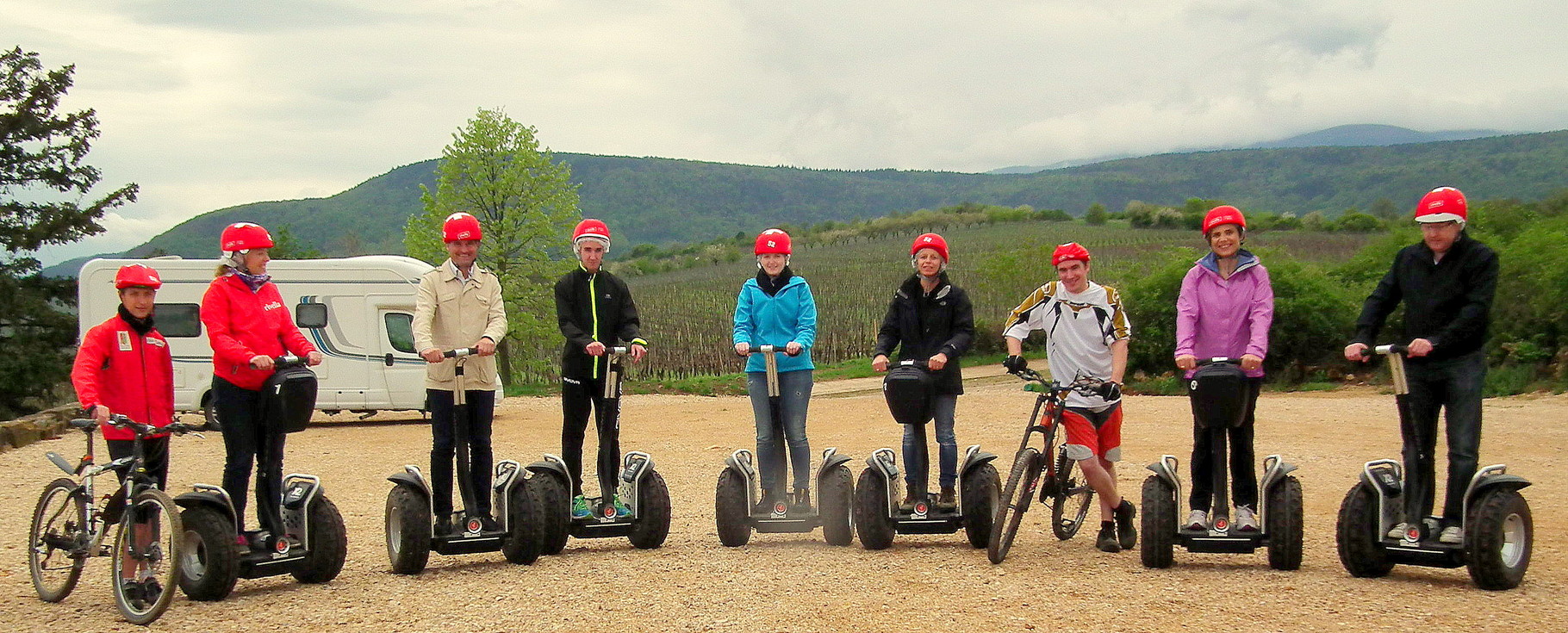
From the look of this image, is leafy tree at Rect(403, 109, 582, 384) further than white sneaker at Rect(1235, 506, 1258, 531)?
Yes

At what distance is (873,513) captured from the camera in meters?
7.48

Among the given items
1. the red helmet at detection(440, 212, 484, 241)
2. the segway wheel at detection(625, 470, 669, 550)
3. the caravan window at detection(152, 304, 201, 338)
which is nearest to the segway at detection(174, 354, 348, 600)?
the red helmet at detection(440, 212, 484, 241)

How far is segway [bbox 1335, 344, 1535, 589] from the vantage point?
600 centimetres

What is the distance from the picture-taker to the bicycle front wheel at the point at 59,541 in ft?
21.4

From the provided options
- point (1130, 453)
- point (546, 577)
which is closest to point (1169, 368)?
point (1130, 453)

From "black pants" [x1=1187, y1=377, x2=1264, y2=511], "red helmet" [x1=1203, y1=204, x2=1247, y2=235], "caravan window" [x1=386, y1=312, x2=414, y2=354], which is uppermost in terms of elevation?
"red helmet" [x1=1203, y1=204, x2=1247, y2=235]

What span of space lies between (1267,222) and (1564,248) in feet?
219

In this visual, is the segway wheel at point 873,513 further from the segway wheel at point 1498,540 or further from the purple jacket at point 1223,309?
the segway wheel at point 1498,540

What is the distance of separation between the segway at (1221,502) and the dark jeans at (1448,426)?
59 centimetres

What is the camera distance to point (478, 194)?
1297 inches

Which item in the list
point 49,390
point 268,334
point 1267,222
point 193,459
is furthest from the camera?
point 1267,222

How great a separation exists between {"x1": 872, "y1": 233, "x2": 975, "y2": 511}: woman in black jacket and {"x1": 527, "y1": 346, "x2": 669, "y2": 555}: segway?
1.64 metres

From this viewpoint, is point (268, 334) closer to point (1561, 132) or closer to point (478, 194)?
point (478, 194)

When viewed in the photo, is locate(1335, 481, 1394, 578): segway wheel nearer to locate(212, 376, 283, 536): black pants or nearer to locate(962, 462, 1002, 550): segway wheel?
locate(962, 462, 1002, 550): segway wheel
